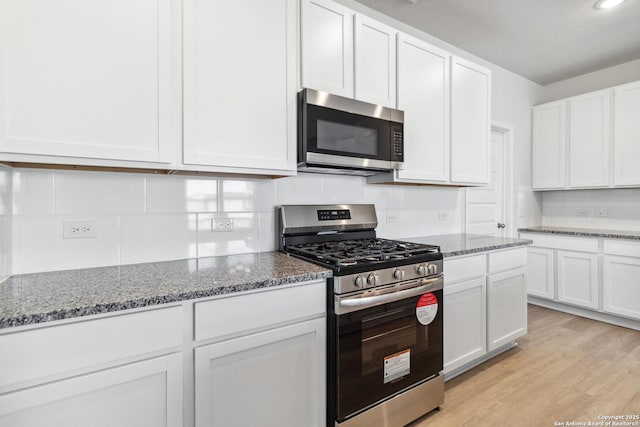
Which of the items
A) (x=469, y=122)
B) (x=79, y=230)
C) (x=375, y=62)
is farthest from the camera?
(x=469, y=122)

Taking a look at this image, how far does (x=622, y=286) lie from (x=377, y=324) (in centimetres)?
292

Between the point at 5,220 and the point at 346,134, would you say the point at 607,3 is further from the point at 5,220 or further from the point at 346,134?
the point at 5,220

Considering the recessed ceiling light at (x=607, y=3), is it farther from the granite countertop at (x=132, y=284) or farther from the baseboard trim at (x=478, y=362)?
the granite countertop at (x=132, y=284)

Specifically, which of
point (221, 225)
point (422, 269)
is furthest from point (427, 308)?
point (221, 225)

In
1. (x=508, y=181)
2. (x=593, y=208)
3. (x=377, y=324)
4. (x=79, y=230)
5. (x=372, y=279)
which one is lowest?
(x=377, y=324)

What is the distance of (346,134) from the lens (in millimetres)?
1881

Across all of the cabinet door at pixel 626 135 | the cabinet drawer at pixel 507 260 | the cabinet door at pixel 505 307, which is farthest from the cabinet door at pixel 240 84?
the cabinet door at pixel 626 135

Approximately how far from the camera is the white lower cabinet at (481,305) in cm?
205

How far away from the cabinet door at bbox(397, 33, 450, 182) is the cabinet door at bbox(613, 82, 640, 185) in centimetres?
222

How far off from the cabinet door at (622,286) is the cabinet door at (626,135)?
2.74 feet

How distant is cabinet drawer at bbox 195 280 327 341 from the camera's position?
1.19 m

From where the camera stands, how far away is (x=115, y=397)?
105 centimetres

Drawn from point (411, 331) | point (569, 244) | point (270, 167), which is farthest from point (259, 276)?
point (569, 244)

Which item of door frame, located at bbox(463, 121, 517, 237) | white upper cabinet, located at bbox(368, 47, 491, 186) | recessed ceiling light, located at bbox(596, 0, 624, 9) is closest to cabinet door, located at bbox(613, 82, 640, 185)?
door frame, located at bbox(463, 121, 517, 237)
